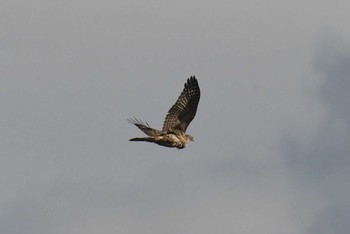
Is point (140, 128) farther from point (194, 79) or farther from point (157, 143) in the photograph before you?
point (194, 79)

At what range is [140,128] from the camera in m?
34.4

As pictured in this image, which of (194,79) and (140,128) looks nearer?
(140,128)

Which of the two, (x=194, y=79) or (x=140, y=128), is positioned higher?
(x=194, y=79)

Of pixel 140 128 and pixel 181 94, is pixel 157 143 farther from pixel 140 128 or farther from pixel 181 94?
pixel 181 94

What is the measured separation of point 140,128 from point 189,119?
3096 millimetres

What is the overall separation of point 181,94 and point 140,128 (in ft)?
11.1

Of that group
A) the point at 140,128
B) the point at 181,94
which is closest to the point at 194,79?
the point at 181,94

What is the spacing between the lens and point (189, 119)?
36.3m

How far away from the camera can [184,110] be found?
36.2 metres

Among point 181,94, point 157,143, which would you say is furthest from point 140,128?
point 181,94

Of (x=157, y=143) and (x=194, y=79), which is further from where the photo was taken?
(x=194, y=79)

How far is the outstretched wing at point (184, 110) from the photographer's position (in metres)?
36.1

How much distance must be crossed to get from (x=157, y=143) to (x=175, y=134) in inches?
59.4

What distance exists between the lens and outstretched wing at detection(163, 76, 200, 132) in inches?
1422
